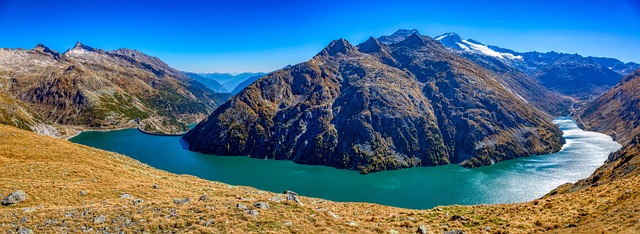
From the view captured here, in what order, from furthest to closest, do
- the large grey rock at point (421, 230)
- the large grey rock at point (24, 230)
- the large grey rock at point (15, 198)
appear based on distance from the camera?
the large grey rock at point (15, 198) < the large grey rock at point (421, 230) < the large grey rock at point (24, 230)

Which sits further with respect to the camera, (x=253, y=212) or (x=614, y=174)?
(x=614, y=174)

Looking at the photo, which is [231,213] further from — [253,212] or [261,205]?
[261,205]

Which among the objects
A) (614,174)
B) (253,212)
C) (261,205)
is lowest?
(253,212)

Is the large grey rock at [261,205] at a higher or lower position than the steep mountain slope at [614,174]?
lower

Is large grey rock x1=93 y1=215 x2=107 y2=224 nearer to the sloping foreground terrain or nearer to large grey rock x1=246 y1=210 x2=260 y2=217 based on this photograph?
the sloping foreground terrain

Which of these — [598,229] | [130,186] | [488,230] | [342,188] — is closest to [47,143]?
[130,186]

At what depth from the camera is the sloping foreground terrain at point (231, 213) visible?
1133 inches

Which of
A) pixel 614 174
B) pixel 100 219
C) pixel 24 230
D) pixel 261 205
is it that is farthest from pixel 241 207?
pixel 614 174

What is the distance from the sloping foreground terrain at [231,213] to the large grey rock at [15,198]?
0.55 meters

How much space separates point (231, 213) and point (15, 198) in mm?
26292

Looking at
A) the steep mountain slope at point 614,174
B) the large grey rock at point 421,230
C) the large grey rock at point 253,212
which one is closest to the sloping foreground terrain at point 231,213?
the large grey rock at point 253,212

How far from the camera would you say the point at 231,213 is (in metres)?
31.3

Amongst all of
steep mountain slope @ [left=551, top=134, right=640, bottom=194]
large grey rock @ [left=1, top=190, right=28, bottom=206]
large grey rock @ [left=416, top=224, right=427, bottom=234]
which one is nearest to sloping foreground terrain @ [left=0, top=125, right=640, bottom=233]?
large grey rock @ [left=416, top=224, right=427, bottom=234]

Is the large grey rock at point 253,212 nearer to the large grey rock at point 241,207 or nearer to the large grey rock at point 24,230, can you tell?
the large grey rock at point 241,207
